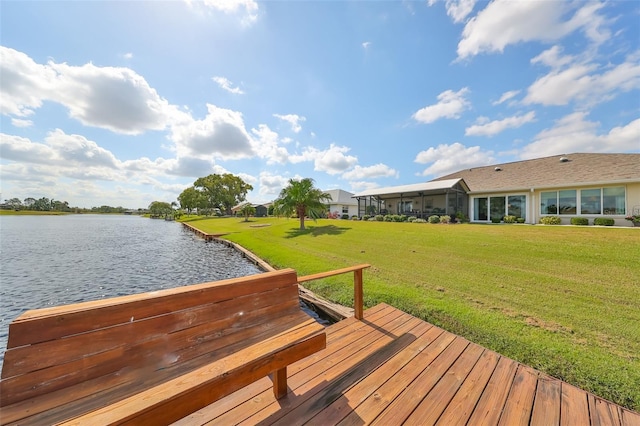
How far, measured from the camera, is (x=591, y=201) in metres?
14.2

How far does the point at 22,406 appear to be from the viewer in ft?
4.77

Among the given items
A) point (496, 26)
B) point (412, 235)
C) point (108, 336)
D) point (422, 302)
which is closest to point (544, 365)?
point (422, 302)

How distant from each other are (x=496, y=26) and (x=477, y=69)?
10.8 feet

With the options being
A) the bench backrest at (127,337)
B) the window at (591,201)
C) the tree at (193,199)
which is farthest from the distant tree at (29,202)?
the window at (591,201)

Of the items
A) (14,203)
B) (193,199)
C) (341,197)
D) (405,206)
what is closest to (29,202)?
(14,203)

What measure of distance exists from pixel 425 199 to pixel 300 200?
12.8 metres

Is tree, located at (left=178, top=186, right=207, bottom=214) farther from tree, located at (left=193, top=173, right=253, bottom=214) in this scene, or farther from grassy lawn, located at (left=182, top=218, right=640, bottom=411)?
grassy lawn, located at (left=182, top=218, right=640, bottom=411)

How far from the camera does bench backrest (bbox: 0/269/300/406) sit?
154cm

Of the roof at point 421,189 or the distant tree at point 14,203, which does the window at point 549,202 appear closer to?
the roof at point 421,189

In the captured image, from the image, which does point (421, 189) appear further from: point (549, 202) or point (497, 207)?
point (549, 202)

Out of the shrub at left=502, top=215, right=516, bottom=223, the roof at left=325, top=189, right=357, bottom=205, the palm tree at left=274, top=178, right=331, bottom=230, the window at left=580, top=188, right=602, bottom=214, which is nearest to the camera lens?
the window at left=580, top=188, right=602, bottom=214

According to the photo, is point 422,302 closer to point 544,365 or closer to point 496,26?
point 544,365

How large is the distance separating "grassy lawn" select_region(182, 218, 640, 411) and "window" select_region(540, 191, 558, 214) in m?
7.39

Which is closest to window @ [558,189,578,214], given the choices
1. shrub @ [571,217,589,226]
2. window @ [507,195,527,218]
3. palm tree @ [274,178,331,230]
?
shrub @ [571,217,589,226]
